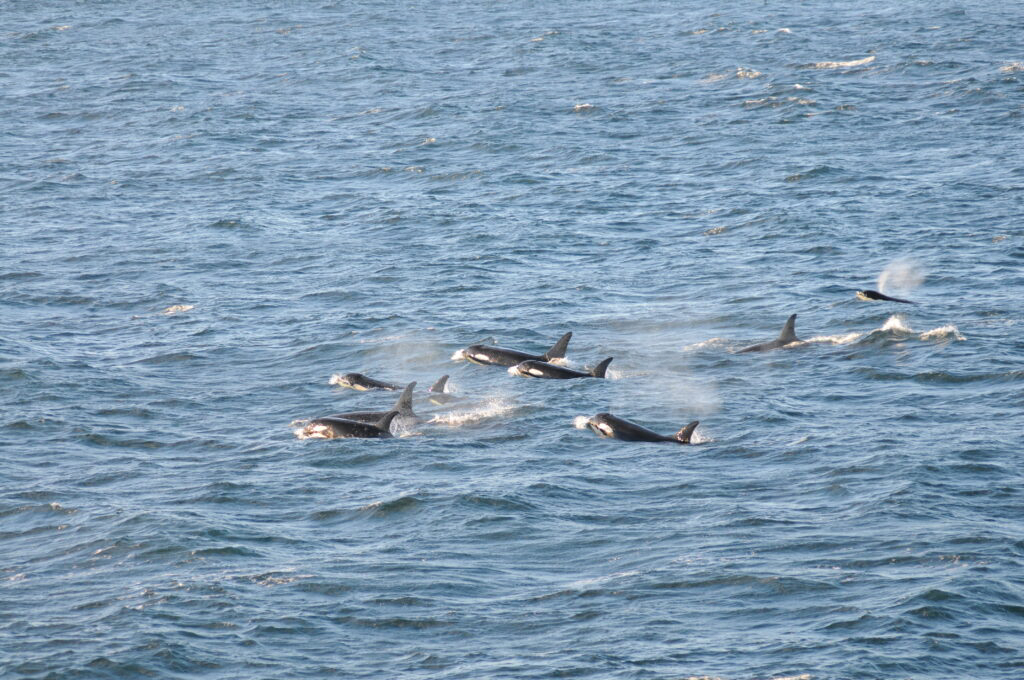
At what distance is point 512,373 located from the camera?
32.6m

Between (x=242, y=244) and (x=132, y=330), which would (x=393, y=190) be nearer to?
(x=242, y=244)

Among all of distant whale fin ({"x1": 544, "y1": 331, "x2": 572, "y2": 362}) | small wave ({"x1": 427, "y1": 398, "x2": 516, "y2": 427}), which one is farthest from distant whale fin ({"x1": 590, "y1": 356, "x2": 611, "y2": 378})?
small wave ({"x1": 427, "y1": 398, "x2": 516, "y2": 427})

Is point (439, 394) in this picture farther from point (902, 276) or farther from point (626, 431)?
point (902, 276)

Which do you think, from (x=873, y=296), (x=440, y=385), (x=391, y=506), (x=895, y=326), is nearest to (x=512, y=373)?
(x=440, y=385)

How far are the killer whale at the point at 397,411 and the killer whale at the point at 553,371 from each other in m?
3.67

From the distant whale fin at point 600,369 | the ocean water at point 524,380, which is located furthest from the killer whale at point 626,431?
the distant whale fin at point 600,369

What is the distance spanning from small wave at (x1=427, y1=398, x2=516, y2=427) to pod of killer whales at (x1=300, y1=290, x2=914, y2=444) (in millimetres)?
580

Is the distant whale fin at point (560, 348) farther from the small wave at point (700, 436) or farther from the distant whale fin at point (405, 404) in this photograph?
the small wave at point (700, 436)

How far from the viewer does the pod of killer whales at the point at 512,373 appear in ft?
92.8

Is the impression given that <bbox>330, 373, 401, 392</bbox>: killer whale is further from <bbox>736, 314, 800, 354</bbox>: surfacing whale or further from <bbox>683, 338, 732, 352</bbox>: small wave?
<bbox>736, 314, 800, 354</bbox>: surfacing whale

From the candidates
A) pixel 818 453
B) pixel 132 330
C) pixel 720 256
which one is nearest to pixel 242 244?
pixel 132 330

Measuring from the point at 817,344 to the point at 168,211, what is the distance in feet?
92.5

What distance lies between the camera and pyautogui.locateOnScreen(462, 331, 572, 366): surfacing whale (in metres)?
32.9

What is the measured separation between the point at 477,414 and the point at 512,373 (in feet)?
8.54
